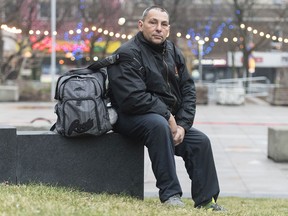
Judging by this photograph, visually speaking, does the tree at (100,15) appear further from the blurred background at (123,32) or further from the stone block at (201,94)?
the stone block at (201,94)

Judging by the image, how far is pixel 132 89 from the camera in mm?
4750

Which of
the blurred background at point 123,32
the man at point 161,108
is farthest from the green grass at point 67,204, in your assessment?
the blurred background at point 123,32

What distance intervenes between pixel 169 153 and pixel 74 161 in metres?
0.97

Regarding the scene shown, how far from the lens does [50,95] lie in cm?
2498

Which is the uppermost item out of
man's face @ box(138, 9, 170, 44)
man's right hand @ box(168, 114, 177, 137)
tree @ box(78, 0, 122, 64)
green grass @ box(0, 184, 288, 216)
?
tree @ box(78, 0, 122, 64)

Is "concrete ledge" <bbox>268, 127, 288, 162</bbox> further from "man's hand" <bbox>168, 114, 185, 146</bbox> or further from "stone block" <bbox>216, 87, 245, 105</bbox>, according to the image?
"stone block" <bbox>216, 87, 245, 105</bbox>

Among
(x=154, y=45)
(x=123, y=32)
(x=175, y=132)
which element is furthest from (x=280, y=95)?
(x=175, y=132)

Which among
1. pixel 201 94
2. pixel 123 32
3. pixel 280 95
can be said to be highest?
pixel 123 32

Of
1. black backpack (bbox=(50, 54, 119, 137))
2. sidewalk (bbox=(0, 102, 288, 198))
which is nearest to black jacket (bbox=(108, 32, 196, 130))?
black backpack (bbox=(50, 54, 119, 137))

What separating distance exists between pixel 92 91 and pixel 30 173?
97cm

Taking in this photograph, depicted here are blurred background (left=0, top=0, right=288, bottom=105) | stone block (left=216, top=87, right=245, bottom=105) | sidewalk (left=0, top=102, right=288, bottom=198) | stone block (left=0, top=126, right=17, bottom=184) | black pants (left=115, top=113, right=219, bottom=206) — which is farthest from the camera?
blurred background (left=0, top=0, right=288, bottom=105)

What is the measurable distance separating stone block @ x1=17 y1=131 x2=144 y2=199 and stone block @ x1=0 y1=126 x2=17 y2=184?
0.06m

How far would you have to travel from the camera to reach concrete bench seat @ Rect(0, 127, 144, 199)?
5.02 metres

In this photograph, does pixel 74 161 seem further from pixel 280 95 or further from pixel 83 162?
pixel 280 95
